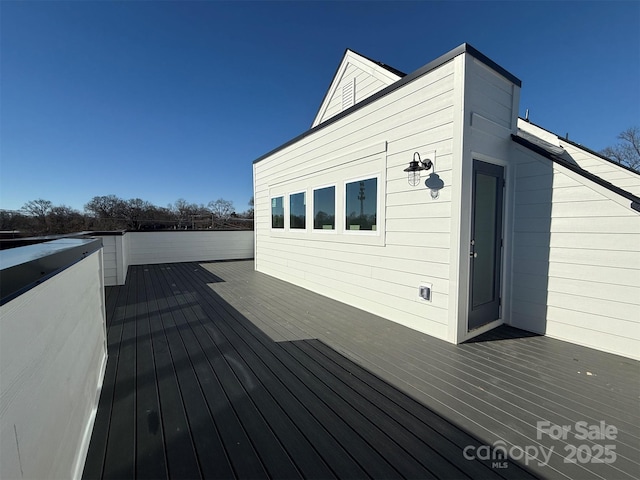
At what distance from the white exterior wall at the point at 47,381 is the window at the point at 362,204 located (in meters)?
3.34

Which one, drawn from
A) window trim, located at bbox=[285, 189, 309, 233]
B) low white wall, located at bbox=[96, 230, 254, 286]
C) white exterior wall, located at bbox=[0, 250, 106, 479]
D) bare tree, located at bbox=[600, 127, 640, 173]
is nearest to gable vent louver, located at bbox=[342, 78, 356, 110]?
window trim, located at bbox=[285, 189, 309, 233]

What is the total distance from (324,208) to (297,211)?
109cm

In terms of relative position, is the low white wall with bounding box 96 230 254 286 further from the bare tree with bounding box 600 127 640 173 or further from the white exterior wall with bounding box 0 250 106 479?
the bare tree with bounding box 600 127 640 173

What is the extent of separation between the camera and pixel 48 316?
3.48ft

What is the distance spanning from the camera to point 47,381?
0.96m

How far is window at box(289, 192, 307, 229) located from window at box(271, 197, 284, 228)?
18.3 inches

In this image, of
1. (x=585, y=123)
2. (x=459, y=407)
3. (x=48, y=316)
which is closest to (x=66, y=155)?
(x=48, y=316)

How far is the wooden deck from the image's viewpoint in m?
1.41

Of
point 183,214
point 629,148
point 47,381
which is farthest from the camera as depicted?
point 183,214

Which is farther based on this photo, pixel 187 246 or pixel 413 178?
pixel 187 246

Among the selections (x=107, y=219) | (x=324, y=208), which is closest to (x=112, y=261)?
(x=324, y=208)

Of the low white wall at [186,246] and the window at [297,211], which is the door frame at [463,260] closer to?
the window at [297,211]

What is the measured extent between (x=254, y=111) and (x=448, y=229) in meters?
10.4

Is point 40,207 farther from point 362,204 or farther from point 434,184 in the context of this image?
point 434,184
